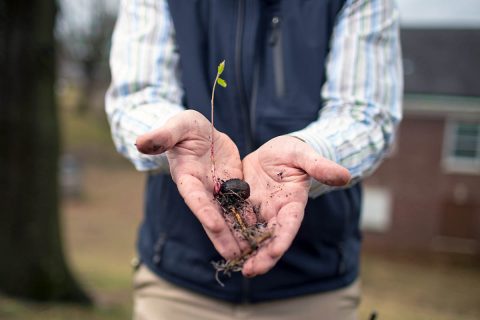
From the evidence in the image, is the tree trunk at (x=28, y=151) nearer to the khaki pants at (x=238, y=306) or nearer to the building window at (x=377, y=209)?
the khaki pants at (x=238, y=306)

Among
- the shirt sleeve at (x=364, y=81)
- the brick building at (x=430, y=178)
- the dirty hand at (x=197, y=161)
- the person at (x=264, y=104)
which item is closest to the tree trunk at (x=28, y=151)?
the person at (x=264, y=104)

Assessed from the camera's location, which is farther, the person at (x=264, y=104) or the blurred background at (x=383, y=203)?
the blurred background at (x=383, y=203)

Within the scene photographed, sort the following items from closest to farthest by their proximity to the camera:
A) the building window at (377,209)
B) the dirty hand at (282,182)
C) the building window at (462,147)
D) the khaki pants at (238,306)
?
the dirty hand at (282,182) → the khaki pants at (238,306) → the building window at (462,147) → the building window at (377,209)

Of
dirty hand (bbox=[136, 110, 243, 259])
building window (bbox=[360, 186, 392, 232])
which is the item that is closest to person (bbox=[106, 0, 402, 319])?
dirty hand (bbox=[136, 110, 243, 259])

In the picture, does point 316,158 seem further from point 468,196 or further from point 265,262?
point 468,196

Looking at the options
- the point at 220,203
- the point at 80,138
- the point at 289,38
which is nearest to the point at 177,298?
the point at 220,203

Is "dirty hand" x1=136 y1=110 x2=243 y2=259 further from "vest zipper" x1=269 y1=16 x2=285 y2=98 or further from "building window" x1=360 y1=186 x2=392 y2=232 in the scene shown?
"building window" x1=360 y1=186 x2=392 y2=232
